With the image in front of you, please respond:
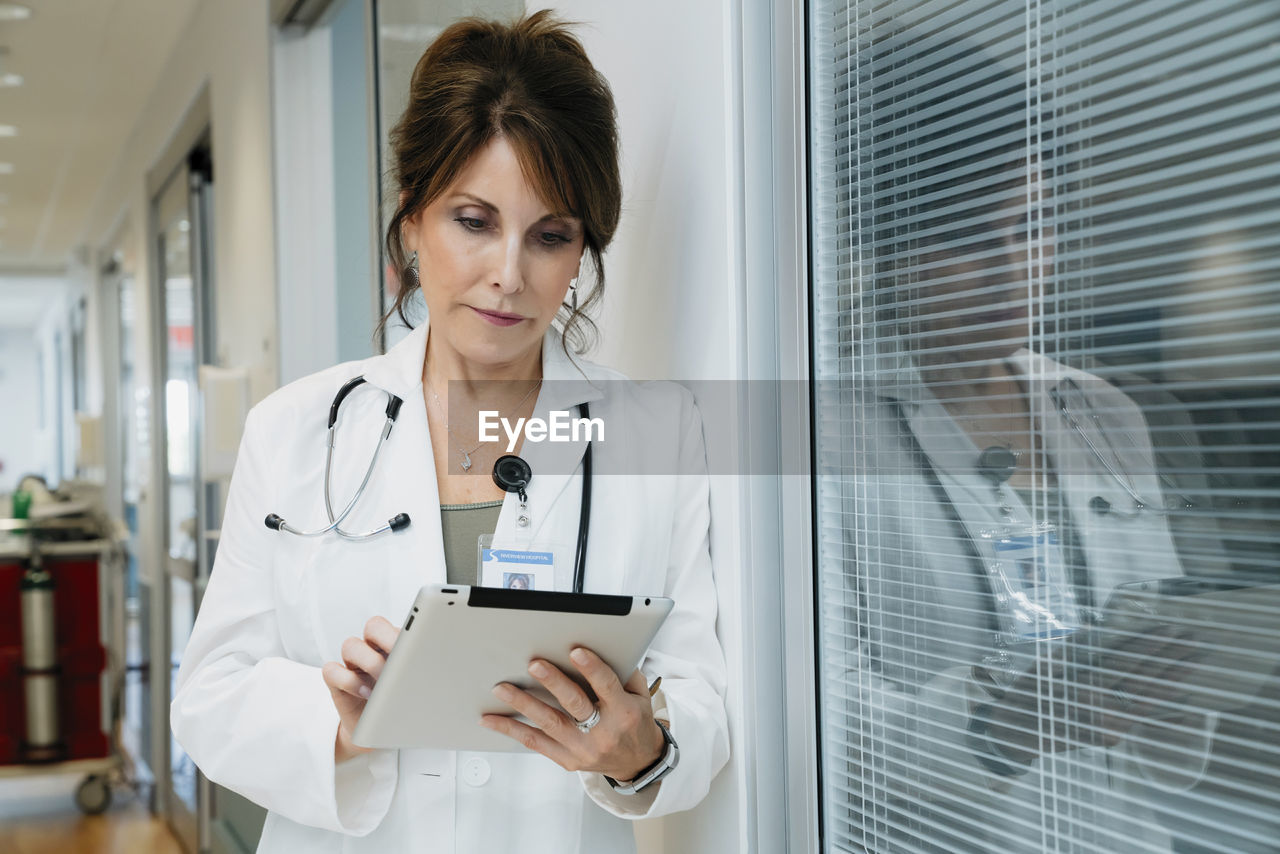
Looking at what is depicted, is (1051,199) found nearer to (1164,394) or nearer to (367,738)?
(1164,394)

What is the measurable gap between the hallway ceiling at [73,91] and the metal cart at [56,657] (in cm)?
200

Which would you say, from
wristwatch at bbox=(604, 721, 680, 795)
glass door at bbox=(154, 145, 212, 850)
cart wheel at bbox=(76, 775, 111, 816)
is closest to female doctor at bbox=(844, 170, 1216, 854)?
wristwatch at bbox=(604, 721, 680, 795)

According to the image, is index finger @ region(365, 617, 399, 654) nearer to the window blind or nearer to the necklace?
the necklace

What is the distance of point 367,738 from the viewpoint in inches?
38.6

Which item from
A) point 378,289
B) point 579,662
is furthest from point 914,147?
point 378,289

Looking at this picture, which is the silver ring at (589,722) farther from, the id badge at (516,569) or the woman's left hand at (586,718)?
the id badge at (516,569)

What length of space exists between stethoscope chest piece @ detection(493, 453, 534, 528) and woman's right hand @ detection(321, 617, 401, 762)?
0.21m

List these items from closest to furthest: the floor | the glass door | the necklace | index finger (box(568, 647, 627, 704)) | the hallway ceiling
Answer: index finger (box(568, 647, 627, 704)), the necklace, the hallway ceiling, the glass door, the floor

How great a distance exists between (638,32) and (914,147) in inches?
21.4

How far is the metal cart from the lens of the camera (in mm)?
4527

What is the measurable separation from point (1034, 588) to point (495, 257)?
0.64m

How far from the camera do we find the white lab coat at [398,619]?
1.10 metres

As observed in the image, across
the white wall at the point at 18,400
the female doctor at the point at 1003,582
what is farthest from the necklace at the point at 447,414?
the white wall at the point at 18,400

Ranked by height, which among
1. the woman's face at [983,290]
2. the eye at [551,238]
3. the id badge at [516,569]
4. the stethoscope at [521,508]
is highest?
the eye at [551,238]
